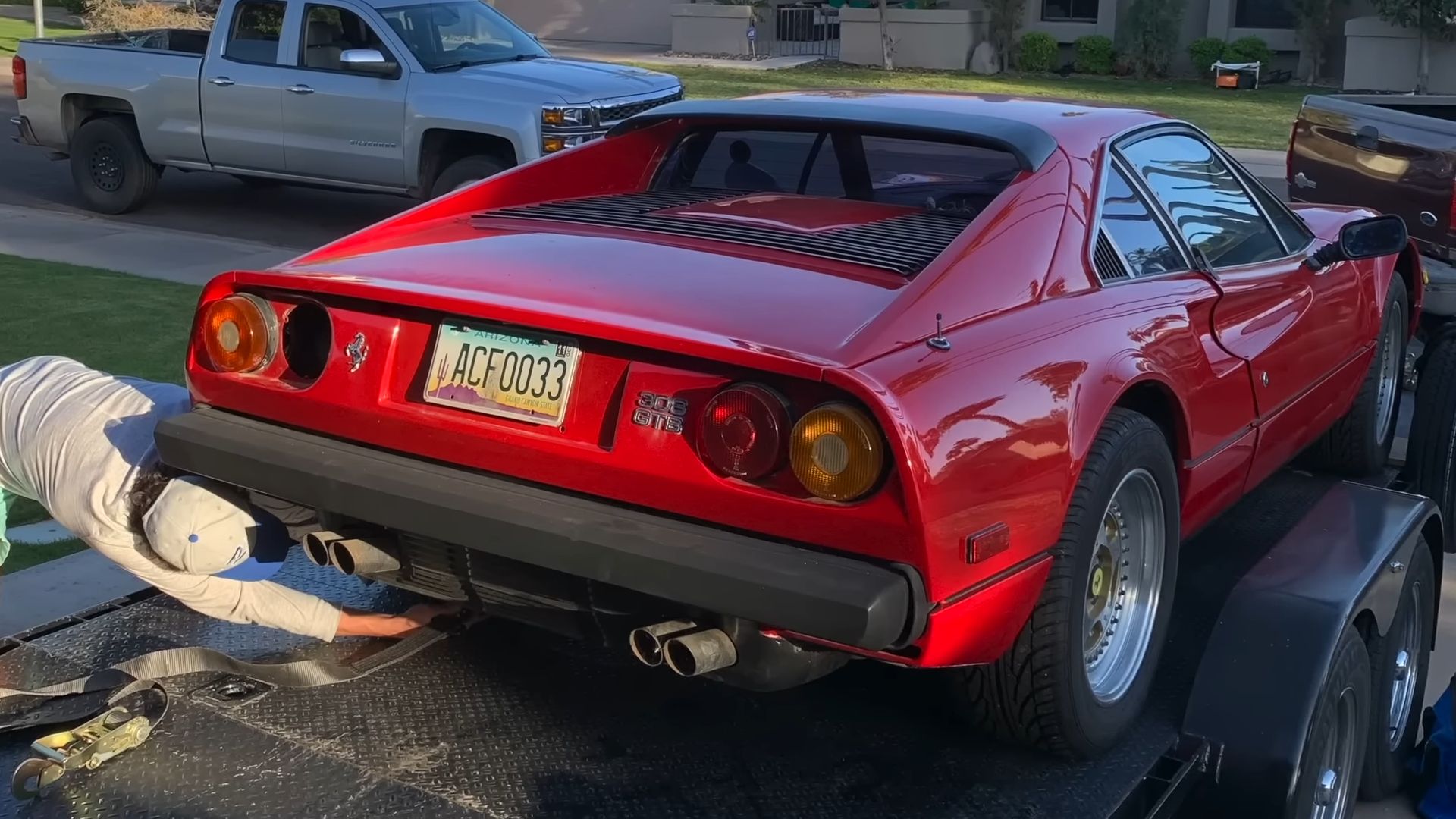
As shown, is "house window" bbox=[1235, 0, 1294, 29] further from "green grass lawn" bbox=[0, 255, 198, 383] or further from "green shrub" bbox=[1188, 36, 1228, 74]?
"green grass lawn" bbox=[0, 255, 198, 383]

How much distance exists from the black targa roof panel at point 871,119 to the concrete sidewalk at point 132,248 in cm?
619

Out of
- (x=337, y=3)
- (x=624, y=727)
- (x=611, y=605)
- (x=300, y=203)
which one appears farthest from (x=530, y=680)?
(x=300, y=203)

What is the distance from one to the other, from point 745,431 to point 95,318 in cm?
681

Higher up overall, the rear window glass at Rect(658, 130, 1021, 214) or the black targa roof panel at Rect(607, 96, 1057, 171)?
the black targa roof panel at Rect(607, 96, 1057, 171)

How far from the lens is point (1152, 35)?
2767cm

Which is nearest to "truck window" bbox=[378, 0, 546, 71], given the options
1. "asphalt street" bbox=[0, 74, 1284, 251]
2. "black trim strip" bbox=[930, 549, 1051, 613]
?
"asphalt street" bbox=[0, 74, 1284, 251]

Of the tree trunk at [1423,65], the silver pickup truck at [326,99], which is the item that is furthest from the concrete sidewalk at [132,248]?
the tree trunk at [1423,65]

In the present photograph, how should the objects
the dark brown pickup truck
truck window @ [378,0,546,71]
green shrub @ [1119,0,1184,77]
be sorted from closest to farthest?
the dark brown pickup truck
truck window @ [378,0,546,71]
green shrub @ [1119,0,1184,77]

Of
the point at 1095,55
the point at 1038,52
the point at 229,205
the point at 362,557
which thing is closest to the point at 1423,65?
the point at 1095,55

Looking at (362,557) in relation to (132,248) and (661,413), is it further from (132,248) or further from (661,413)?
(132,248)

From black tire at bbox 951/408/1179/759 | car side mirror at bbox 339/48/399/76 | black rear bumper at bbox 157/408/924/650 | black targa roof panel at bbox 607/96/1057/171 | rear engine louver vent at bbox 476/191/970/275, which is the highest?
car side mirror at bbox 339/48/399/76

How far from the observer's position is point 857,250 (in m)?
3.34

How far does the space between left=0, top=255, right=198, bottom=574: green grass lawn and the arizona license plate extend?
3.42 metres

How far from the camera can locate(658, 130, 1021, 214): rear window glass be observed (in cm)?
407
